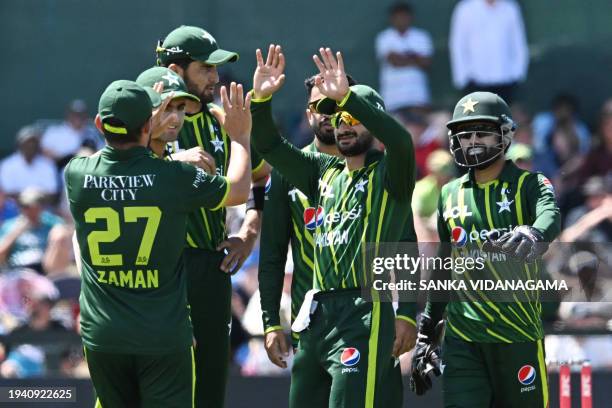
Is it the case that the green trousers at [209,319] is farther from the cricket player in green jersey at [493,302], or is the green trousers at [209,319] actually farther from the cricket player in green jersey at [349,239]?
the cricket player in green jersey at [493,302]

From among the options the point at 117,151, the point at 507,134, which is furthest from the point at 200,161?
the point at 507,134

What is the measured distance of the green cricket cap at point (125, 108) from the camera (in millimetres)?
6254

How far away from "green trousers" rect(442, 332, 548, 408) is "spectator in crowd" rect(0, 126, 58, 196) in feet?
24.7

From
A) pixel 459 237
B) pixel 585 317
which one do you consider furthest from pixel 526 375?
pixel 585 317

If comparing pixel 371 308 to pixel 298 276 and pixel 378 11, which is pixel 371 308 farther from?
pixel 378 11

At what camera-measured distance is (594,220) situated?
11938 mm

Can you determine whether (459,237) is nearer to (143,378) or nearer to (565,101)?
(143,378)

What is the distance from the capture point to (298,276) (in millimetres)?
7297

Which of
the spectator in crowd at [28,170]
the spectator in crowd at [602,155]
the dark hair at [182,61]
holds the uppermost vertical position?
the spectator in crowd at [602,155]

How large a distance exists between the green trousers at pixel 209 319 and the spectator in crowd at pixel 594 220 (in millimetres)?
4957

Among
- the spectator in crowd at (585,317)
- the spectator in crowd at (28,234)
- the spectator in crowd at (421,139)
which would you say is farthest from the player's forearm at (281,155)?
the spectator in crowd at (421,139)

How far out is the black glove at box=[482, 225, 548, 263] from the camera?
6633 millimetres

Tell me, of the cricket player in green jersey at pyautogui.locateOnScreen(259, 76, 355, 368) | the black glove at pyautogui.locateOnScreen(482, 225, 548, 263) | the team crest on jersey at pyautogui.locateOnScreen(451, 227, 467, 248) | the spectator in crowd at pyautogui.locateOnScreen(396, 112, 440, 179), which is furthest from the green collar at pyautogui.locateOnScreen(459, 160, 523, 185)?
the spectator in crowd at pyautogui.locateOnScreen(396, 112, 440, 179)

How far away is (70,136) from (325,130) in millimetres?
7367
